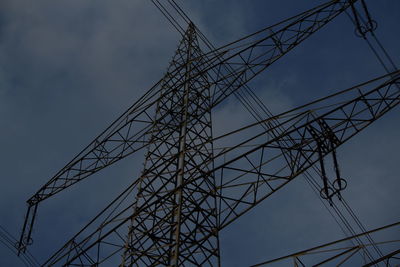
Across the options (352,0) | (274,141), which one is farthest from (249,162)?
(352,0)

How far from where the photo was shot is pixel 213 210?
46.4 feet

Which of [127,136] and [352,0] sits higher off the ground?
[127,136]

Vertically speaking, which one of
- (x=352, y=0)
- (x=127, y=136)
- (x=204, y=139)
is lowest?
(x=204, y=139)

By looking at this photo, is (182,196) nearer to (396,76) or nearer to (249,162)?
(249,162)

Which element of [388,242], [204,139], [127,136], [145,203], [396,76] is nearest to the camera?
[396,76]

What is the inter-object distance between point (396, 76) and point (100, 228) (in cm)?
1141

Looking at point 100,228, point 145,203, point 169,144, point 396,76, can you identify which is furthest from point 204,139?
point 396,76

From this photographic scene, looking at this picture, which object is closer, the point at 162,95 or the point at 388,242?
the point at 388,242

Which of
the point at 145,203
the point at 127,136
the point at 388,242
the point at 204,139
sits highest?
the point at 127,136

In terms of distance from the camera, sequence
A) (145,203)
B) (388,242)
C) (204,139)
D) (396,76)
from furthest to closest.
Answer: (204,139) → (145,203) → (388,242) → (396,76)

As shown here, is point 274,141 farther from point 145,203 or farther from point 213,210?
point 145,203

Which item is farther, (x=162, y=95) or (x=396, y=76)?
(x=162, y=95)

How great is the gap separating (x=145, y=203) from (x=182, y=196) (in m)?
2.05

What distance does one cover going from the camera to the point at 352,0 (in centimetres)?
1755
